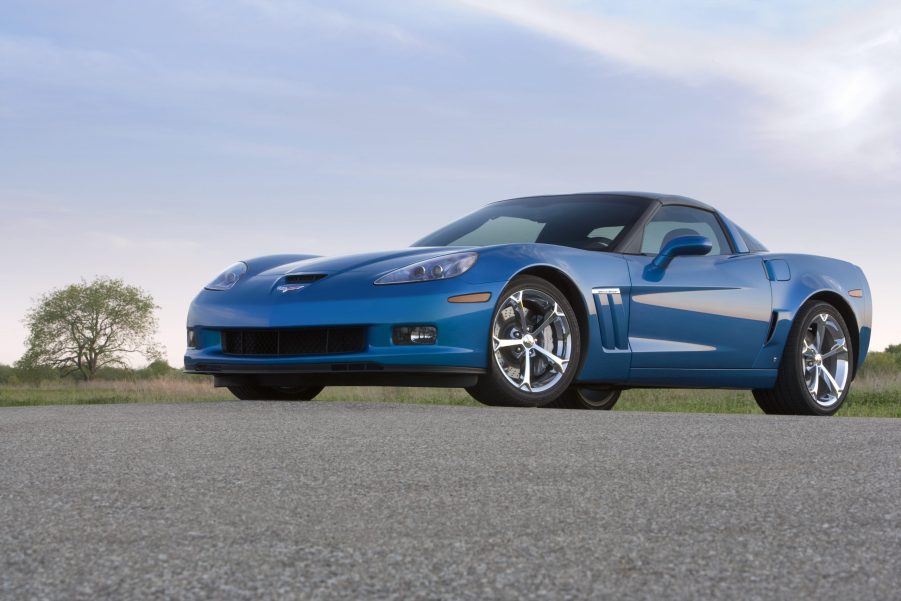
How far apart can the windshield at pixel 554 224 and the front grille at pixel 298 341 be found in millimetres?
1496

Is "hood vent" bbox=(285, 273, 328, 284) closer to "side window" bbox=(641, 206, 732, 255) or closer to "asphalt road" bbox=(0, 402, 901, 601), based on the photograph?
"asphalt road" bbox=(0, 402, 901, 601)

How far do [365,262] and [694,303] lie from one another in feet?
Result: 7.20

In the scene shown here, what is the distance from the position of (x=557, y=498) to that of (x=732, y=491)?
1.83 feet

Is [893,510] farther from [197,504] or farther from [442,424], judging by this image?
[442,424]

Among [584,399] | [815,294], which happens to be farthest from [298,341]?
[815,294]

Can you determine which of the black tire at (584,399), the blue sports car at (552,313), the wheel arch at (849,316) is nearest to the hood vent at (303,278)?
the blue sports car at (552,313)

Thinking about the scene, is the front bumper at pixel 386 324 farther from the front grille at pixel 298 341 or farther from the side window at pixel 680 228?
the side window at pixel 680 228

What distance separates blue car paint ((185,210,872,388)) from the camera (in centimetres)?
614

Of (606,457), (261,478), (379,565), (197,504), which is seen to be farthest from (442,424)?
(379,565)

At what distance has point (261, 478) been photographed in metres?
3.53

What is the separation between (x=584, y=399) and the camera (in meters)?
8.81

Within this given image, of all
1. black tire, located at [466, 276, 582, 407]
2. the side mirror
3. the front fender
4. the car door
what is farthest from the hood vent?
the front fender

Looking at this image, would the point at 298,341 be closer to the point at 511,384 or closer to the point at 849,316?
the point at 511,384

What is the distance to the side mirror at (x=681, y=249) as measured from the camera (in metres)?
7.05
